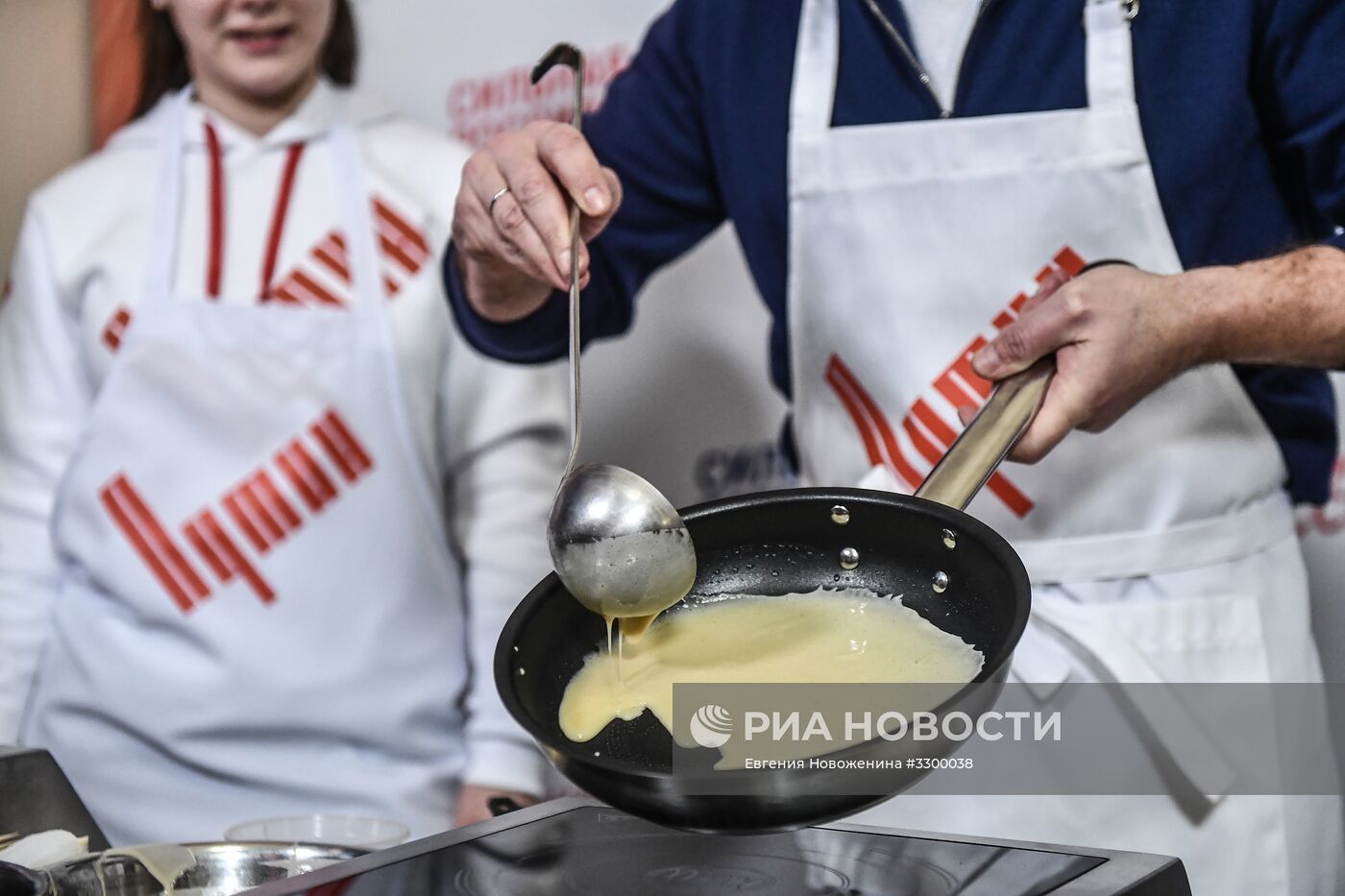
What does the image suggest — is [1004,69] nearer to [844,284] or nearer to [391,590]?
[844,284]

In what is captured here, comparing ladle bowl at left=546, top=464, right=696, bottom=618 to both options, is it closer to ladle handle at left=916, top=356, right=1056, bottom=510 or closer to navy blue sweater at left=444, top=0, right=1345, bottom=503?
ladle handle at left=916, top=356, right=1056, bottom=510

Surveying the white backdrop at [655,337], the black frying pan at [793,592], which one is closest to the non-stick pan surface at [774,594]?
the black frying pan at [793,592]

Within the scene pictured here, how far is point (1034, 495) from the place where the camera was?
1121mm

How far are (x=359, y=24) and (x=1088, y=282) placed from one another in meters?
1.20

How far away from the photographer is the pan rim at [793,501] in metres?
0.56

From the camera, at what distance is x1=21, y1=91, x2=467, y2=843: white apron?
1.50m

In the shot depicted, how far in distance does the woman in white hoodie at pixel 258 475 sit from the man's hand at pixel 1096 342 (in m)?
0.82

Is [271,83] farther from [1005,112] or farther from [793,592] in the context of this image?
[793,592]

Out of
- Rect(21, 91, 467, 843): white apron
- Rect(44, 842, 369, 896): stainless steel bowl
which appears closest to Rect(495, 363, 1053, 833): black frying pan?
Rect(44, 842, 369, 896): stainless steel bowl

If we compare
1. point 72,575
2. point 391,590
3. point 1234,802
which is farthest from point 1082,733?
point 72,575

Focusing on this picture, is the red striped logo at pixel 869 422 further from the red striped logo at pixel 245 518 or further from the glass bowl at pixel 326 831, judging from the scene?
the red striped logo at pixel 245 518

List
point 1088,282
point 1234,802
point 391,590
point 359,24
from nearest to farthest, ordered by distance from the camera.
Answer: point 1088,282, point 1234,802, point 391,590, point 359,24

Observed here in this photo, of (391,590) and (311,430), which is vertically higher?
(311,430)

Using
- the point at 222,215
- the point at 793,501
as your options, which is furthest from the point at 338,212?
the point at 793,501
